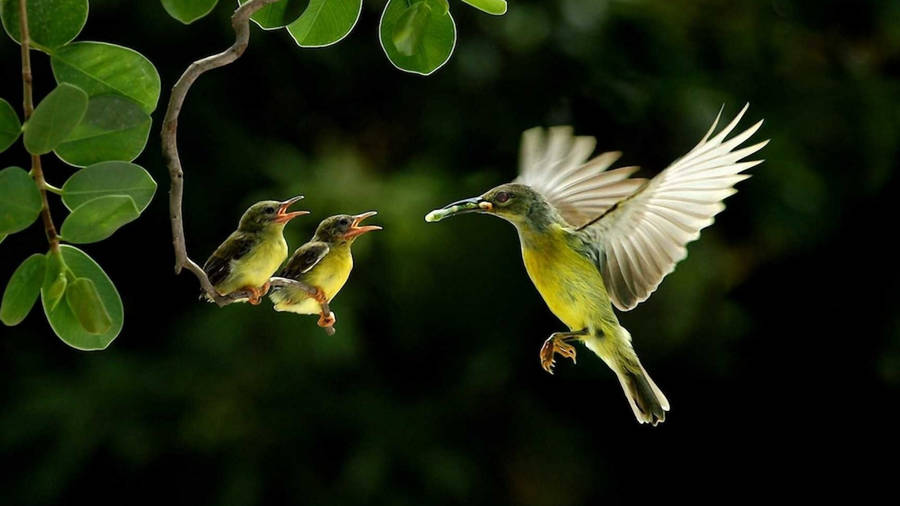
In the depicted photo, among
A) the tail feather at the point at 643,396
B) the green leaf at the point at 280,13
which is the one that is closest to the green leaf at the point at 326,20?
the green leaf at the point at 280,13

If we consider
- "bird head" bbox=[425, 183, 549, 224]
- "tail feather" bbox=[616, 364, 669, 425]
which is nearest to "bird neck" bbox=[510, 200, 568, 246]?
"bird head" bbox=[425, 183, 549, 224]

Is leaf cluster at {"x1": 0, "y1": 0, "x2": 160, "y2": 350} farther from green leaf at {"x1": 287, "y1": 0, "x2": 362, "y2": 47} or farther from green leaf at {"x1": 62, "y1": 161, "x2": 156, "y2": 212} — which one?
green leaf at {"x1": 287, "y1": 0, "x2": 362, "y2": 47}

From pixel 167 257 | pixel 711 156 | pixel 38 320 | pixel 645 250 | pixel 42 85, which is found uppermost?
pixel 711 156

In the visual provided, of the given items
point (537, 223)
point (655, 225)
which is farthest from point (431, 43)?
point (655, 225)

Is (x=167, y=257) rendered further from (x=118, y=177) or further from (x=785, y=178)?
(x=118, y=177)

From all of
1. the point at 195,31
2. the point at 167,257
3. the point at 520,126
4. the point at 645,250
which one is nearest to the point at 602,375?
the point at 520,126

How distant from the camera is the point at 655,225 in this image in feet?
3.27

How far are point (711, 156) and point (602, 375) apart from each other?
3786 millimetres

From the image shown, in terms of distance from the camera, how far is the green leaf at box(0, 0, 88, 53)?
802 mm

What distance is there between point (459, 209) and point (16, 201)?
27 centimetres

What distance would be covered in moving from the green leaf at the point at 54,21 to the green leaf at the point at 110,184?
11 cm

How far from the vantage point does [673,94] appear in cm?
453

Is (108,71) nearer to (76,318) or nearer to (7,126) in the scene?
(7,126)

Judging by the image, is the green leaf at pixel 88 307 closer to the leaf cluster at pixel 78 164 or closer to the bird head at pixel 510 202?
the leaf cluster at pixel 78 164
